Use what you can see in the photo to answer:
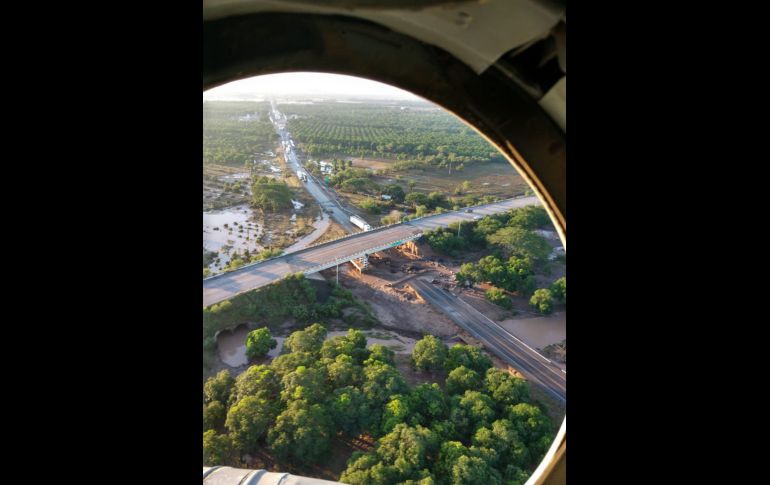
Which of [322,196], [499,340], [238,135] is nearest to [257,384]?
[499,340]

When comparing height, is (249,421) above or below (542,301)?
below

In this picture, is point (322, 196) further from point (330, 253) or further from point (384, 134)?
point (384, 134)

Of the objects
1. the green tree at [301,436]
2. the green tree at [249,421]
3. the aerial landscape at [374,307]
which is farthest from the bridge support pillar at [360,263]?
the green tree at [301,436]

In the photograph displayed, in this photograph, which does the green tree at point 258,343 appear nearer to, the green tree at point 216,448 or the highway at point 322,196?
the green tree at point 216,448

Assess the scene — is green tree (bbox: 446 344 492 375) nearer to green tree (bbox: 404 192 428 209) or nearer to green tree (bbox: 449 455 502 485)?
green tree (bbox: 449 455 502 485)

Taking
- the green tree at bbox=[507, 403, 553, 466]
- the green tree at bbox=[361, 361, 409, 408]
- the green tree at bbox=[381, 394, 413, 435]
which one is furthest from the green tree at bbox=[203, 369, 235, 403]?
the green tree at bbox=[507, 403, 553, 466]
